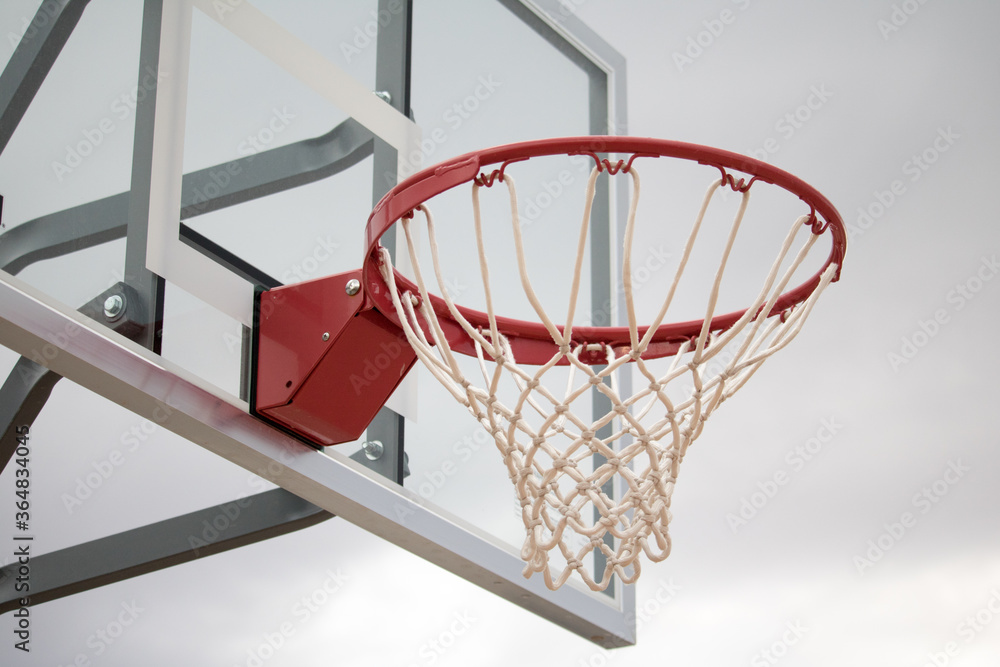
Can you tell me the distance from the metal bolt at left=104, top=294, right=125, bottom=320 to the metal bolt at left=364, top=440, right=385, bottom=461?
1.86 feet

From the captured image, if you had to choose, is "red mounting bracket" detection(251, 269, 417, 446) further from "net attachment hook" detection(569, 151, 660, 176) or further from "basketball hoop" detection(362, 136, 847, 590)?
"net attachment hook" detection(569, 151, 660, 176)

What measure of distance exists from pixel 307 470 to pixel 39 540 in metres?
0.70

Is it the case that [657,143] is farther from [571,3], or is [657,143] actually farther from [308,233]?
[571,3]

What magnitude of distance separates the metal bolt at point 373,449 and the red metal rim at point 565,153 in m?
0.35

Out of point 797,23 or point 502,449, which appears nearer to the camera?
point 502,449

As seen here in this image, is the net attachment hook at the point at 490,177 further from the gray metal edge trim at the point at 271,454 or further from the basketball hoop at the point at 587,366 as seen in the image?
the gray metal edge trim at the point at 271,454

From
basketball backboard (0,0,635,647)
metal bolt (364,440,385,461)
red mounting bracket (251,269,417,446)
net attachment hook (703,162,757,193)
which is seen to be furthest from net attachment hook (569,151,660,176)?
metal bolt (364,440,385,461)

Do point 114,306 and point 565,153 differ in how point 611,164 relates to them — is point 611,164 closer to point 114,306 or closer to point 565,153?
point 565,153

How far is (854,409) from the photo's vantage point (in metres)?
3.94

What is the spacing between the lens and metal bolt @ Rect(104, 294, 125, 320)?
163 centimetres

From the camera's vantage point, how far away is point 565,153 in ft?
4.67

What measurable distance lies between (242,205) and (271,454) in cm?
45

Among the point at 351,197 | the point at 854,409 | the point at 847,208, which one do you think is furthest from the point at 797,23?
the point at 351,197

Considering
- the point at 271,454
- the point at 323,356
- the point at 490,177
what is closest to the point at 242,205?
the point at 323,356
